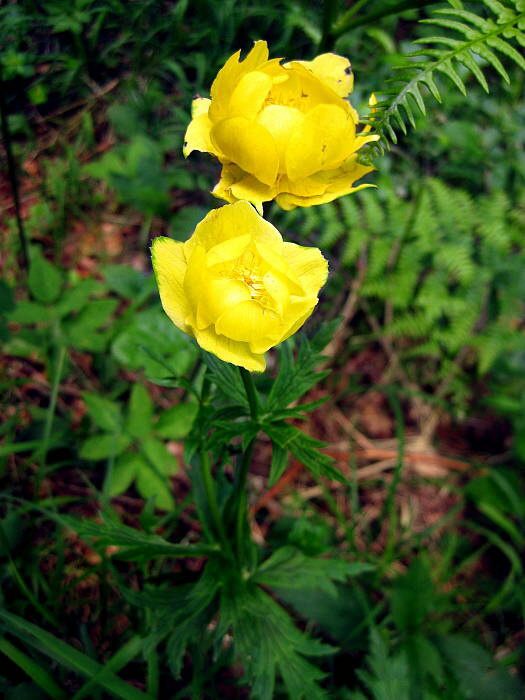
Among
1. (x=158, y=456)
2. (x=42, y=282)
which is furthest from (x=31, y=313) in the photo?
(x=158, y=456)

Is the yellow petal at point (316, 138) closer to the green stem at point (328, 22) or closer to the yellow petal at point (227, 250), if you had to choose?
the yellow petal at point (227, 250)

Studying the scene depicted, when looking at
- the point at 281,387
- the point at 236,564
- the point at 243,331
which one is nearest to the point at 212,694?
the point at 236,564

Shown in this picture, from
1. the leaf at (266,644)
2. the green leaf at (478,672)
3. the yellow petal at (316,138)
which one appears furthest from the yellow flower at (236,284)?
the green leaf at (478,672)

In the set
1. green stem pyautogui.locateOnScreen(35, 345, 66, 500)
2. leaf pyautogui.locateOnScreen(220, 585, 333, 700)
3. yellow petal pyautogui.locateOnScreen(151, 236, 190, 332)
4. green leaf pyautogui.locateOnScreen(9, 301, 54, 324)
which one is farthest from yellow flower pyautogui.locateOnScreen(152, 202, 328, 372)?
green leaf pyautogui.locateOnScreen(9, 301, 54, 324)

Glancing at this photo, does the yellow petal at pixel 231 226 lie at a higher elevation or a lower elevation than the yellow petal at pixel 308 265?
higher

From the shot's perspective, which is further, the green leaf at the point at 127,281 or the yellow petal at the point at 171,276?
the green leaf at the point at 127,281

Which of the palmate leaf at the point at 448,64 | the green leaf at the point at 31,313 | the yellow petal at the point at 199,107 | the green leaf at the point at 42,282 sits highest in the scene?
the palmate leaf at the point at 448,64

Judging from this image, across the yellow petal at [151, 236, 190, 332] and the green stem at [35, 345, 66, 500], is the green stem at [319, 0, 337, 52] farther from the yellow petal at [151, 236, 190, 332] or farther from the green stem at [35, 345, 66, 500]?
the green stem at [35, 345, 66, 500]

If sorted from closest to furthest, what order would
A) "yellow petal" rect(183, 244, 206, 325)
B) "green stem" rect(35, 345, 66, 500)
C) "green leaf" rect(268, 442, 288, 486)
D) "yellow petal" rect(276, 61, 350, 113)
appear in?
"yellow petal" rect(183, 244, 206, 325) → "yellow petal" rect(276, 61, 350, 113) → "green leaf" rect(268, 442, 288, 486) → "green stem" rect(35, 345, 66, 500)

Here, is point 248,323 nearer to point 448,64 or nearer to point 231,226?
point 231,226

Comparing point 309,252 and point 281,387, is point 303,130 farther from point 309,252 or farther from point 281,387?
point 281,387
